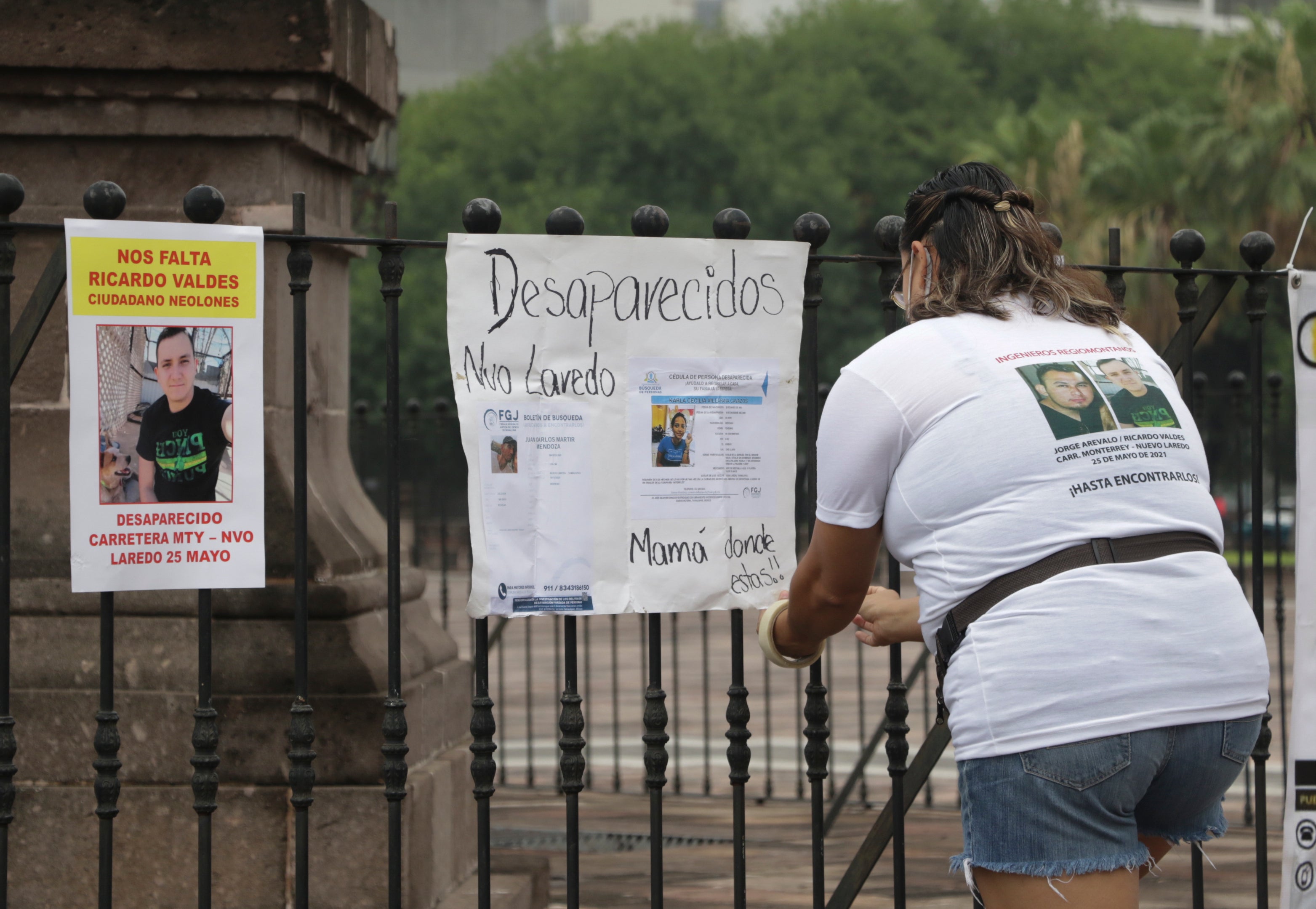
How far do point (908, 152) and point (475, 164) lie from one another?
10.6 meters

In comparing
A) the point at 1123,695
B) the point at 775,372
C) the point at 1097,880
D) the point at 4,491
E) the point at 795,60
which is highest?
the point at 795,60

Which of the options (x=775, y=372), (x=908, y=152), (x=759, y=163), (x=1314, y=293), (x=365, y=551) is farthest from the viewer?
(x=908, y=152)

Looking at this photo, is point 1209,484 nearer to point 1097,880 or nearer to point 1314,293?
point 1097,880

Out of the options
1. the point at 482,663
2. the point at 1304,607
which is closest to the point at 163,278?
the point at 482,663

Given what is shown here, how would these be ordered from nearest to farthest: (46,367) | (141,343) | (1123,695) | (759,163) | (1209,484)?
(1123,695), (1209,484), (141,343), (46,367), (759,163)

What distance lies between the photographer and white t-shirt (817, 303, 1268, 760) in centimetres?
209

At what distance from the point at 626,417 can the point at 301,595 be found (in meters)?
0.74

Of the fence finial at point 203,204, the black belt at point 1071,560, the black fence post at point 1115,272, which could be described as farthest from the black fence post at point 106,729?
the black fence post at point 1115,272

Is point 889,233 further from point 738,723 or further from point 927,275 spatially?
point 738,723

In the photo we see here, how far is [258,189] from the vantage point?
3.53 metres

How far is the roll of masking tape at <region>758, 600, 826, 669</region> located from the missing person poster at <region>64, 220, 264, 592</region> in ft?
3.18

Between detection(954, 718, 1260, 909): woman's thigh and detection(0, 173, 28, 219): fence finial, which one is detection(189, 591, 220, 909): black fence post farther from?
detection(954, 718, 1260, 909): woman's thigh

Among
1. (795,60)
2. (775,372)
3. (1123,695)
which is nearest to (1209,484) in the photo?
(1123,695)

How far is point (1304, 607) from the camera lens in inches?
126
